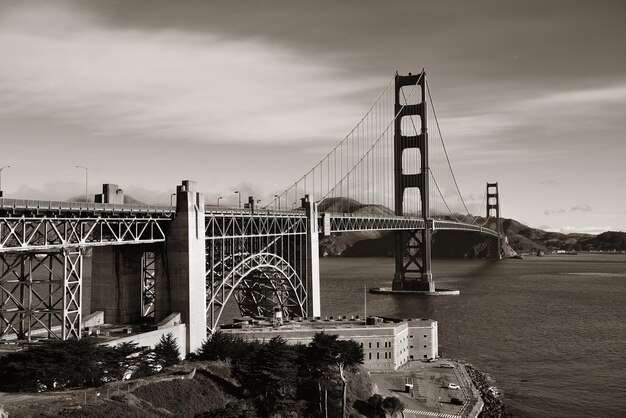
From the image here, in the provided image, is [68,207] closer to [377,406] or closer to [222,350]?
[222,350]

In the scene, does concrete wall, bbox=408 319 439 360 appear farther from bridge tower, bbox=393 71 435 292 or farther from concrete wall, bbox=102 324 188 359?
bridge tower, bbox=393 71 435 292

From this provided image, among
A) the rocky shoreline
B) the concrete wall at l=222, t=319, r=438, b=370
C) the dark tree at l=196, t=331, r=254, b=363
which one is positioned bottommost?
the rocky shoreline

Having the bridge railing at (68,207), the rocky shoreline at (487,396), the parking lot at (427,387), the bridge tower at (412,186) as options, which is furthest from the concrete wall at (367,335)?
the bridge tower at (412,186)

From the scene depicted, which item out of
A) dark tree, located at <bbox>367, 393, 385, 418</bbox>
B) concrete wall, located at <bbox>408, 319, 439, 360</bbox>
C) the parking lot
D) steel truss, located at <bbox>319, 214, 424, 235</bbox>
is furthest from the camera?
steel truss, located at <bbox>319, 214, 424, 235</bbox>

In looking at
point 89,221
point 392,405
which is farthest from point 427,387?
point 89,221

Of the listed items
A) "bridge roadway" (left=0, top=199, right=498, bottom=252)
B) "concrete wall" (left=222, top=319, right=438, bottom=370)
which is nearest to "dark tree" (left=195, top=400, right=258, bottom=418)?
"bridge roadway" (left=0, top=199, right=498, bottom=252)

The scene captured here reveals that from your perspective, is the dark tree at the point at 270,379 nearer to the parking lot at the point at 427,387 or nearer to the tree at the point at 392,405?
the tree at the point at 392,405
